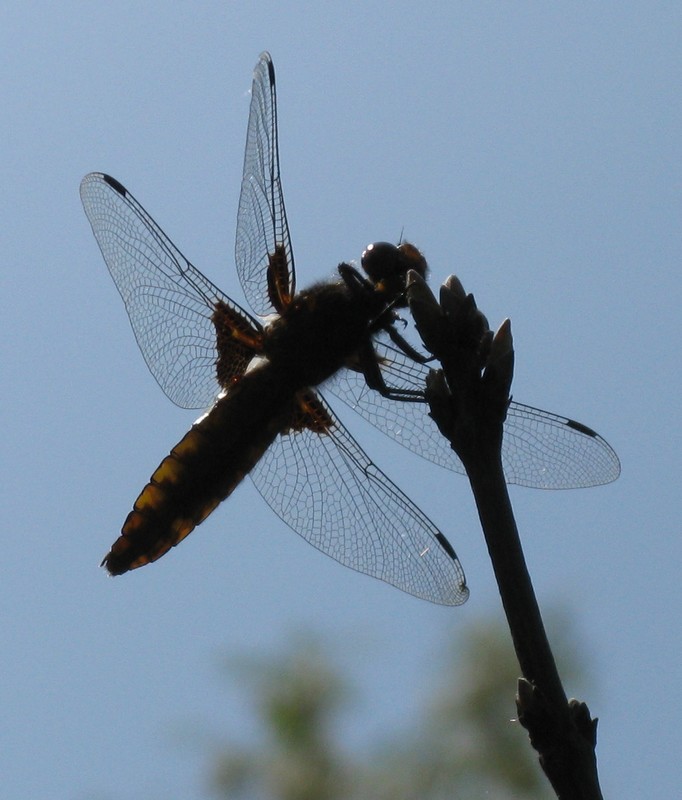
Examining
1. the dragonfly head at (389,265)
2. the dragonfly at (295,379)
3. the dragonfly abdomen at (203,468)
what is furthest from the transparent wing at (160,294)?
the dragonfly head at (389,265)

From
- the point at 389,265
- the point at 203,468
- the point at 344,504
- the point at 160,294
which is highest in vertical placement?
the point at 389,265

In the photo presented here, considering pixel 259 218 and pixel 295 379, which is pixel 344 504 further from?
pixel 259 218

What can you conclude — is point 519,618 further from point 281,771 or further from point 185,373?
point 281,771

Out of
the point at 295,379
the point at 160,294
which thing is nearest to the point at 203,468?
the point at 295,379

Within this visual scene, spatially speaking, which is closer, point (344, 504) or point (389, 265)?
point (389, 265)

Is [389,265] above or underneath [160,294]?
above

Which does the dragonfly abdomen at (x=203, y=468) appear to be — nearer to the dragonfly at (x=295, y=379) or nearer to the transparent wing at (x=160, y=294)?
the dragonfly at (x=295, y=379)
